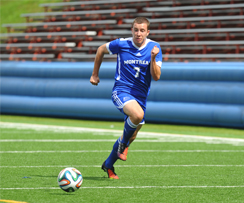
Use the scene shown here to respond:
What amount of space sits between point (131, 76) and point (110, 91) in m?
7.68

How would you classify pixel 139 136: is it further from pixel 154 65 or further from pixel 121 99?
pixel 154 65

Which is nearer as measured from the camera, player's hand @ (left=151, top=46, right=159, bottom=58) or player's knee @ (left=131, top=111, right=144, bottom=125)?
player's hand @ (left=151, top=46, right=159, bottom=58)

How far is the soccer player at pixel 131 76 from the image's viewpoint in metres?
5.42

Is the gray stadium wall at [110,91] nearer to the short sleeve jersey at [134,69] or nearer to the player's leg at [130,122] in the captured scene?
the short sleeve jersey at [134,69]

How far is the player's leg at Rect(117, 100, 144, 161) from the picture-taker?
5328mm

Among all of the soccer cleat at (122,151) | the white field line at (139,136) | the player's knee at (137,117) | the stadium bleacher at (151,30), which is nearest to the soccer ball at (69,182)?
the soccer cleat at (122,151)

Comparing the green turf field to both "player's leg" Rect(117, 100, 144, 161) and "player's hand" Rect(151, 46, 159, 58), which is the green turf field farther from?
"player's hand" Rect(151, 46, 159, 58)

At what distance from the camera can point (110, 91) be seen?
1327cm

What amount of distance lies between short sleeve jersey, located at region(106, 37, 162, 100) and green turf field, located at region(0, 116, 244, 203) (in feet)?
3.36

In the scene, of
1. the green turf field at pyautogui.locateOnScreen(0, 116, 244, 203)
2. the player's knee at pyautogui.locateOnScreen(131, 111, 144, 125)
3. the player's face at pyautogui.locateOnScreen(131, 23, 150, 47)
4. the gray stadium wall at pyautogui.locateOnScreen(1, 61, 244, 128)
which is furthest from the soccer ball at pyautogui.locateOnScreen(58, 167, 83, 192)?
the gray stadium wall at pyautogui.locateOnScreen(1, 61, 244, 128)

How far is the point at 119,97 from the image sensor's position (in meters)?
5.52

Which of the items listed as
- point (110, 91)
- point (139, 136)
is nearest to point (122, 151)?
point (139, 136)

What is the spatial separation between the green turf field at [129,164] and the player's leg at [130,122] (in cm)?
35

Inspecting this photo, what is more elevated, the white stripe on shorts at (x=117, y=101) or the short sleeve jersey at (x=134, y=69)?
the short sleeve jersey at (x=134, y=69)
